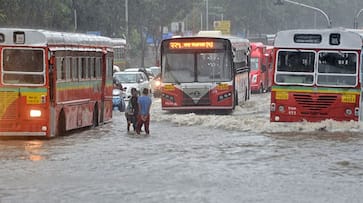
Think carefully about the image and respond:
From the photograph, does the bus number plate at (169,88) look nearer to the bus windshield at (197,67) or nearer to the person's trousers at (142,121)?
the bus windshield at (197,67)

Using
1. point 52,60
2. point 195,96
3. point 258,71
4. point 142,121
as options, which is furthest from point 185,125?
point 258,71

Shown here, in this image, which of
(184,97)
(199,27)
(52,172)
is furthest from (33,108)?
(199,27)

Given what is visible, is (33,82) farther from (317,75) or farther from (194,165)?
(317,75)

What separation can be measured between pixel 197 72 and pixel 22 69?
11223 millimetres

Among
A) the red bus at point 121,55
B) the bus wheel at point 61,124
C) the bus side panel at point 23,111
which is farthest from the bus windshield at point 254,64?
the bus side panel at point 23,111

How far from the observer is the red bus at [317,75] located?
74.1ft

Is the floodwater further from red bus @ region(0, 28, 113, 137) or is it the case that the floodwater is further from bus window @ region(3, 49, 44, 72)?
bus window @ region(3, 49, 44, 72)

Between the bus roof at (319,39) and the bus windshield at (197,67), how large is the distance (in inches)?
318

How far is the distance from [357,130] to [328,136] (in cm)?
111

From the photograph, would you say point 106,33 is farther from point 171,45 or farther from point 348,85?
point 348,85

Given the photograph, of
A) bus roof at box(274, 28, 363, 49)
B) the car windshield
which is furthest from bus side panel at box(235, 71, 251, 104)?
bus roof at box(274, 28, 363, 49)

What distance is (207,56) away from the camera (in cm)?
3094

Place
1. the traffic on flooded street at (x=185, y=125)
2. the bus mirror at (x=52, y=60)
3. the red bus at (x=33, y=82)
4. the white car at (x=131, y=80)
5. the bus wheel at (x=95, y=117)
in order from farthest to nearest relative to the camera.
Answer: the white car at (x=131, y=80)
the bus wheel at (x=95, y=117)
the bus mirror at (x=52, y=60)
the red bus at (x=33, y=82)
the traffic on flooded street at (x=185, y=125)

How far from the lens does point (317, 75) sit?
22828 millimetres
